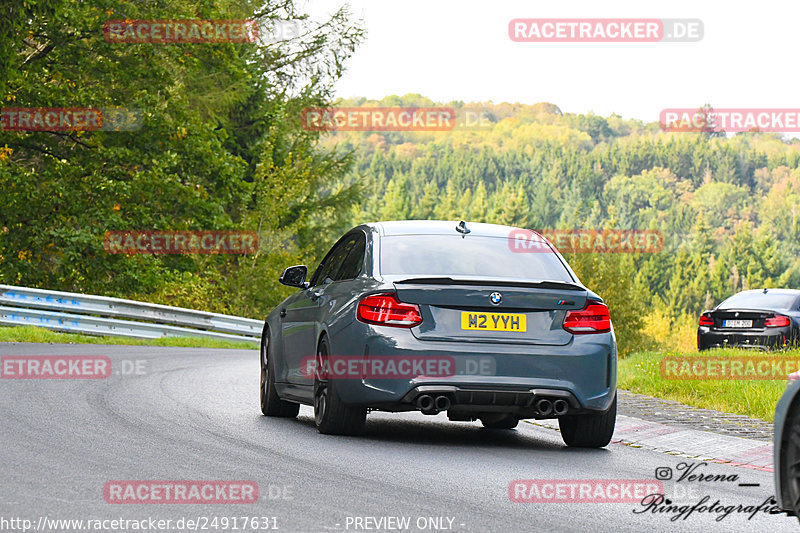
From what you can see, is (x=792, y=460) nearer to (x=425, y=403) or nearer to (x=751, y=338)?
(x=425, y=403)

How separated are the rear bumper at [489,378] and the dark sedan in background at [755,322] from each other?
12.5 meters

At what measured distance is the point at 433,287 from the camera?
838 centimetres

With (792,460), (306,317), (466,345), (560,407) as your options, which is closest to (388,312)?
(466,345)

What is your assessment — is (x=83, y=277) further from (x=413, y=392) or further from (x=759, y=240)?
(x=759, y=240)

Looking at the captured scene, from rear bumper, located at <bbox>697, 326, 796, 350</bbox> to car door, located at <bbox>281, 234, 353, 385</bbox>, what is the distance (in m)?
11.6

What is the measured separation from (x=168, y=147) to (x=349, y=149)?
747 inches

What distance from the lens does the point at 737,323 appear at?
20469mm

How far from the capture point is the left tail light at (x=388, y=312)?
27.3 ft

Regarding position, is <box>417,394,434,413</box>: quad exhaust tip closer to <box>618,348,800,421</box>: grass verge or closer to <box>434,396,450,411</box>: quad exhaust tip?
<box>434,396,450,411</box>: quad exhaust tip

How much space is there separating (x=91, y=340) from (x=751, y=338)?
12.4 m

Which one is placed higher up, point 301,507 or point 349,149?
point 349,149

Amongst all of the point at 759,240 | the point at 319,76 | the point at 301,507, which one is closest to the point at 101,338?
the point at 301,507

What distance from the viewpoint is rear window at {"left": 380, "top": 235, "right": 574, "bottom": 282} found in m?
8.88

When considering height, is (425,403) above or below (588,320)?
below
